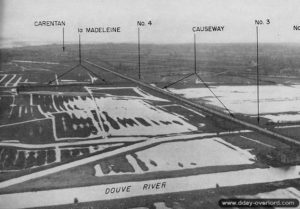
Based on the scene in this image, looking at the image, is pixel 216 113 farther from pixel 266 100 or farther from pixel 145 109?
pixel 145 109

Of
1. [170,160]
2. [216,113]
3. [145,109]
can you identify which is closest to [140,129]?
[145,109]

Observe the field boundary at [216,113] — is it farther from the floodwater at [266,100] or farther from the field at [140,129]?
the floodwater at [266,100]

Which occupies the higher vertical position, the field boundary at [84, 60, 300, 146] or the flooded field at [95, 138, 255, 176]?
the field boundary at [84, 60, 300, 146]

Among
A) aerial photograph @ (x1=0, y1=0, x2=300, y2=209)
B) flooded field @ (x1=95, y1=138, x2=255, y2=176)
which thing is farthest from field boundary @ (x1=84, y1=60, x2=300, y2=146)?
flooded field @ (x1=95, y1=138, x2=255, y2=176)

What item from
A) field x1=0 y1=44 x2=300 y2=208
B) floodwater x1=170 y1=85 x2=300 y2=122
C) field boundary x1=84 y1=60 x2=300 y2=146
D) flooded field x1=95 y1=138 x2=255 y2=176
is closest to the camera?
field x1=0 y1=44 x2=300 y2=208

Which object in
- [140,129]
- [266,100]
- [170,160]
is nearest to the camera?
[170,160]

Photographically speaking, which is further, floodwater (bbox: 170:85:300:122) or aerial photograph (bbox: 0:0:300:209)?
floodwater (bbox: 170:85:300:122)

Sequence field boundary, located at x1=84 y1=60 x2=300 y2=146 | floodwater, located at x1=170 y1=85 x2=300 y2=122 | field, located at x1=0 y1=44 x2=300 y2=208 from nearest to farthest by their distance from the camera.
Answer: field, located at x1=0 y1=44 x2=300 y2=208
field boundary, located at x1=84 y1=60 x2=300 y2=146
floodwater, located at x1=170 y1=85 x2=300 y2=122

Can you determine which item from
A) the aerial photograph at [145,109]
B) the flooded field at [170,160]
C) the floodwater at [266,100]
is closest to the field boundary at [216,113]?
the aerial photograph at [145,109]

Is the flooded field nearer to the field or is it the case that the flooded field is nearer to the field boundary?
the field
